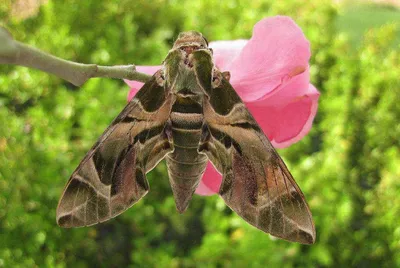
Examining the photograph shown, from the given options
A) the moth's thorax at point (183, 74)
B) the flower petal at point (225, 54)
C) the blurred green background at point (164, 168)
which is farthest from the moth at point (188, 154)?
the blurred green background at point (164, 168)

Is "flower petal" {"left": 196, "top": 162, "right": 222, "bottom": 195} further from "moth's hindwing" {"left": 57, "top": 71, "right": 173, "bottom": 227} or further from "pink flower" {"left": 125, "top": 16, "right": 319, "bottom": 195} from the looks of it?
"moth's hindwing" {"left": 57, "top": 71, "right": 173, "bottom": 227}

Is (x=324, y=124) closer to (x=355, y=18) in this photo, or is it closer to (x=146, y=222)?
(x=146, y=222)

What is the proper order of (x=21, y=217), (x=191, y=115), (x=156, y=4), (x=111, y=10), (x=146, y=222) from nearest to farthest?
(x=191, y=115) → (x=21, y=217) → (x=146, y=222) → (x=111, y=10) → (x=156, y=4)

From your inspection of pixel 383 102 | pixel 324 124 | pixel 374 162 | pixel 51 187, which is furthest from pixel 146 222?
pixel 383 102

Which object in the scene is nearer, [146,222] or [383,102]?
[146,222]

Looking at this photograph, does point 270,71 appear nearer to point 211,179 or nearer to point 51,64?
point 211,179

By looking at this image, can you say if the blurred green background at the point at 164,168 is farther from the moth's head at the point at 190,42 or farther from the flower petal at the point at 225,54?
the moth's head at the point at 190,42

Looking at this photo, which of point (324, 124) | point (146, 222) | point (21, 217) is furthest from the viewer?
point (324, 124)

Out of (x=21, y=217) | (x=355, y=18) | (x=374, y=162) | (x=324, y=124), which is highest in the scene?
(x=21, y=217)
